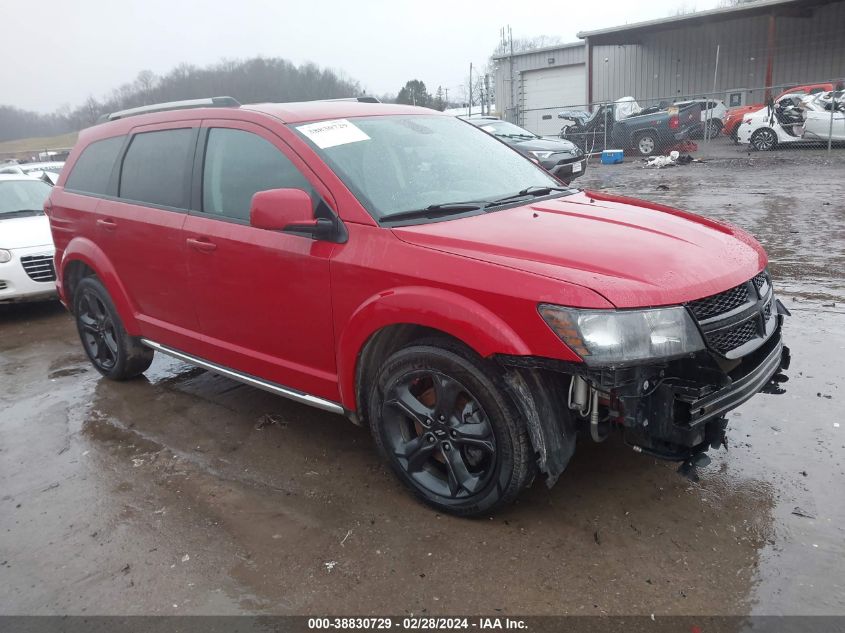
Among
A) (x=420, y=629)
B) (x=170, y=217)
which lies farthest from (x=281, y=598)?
(x=170, y=217)

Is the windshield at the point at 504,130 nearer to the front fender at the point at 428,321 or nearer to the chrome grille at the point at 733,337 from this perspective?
the front fender at the point at 428,321

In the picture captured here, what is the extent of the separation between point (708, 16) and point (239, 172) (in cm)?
2811

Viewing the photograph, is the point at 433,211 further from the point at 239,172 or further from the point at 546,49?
the point at 546,49

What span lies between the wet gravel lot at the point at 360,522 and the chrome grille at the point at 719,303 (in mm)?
299

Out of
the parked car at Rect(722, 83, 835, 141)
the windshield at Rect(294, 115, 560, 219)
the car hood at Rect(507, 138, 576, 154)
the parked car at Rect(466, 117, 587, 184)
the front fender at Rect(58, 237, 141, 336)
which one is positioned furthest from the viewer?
the parked car at Rect(722, 83, 835, 141)

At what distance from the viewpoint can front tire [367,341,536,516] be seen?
2791 mm

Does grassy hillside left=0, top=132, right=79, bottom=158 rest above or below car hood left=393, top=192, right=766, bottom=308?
above

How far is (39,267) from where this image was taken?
7207 millimetres

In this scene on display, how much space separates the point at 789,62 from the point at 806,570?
31650mm

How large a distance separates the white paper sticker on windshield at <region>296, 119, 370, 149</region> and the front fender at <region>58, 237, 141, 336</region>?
6.30 ft

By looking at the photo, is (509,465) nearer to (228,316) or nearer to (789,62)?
(228,316)

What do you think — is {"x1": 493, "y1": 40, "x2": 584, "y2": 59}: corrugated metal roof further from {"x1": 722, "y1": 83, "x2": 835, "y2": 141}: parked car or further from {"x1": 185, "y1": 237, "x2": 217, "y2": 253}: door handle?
{"x1": 185, "y1": 237, "x2": 217, "y2": 253}: door handle

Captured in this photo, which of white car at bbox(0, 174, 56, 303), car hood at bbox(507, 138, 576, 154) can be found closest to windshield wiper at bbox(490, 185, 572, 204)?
white car at bbox(0, 174, 56, 303)

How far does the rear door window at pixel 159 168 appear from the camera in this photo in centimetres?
402
